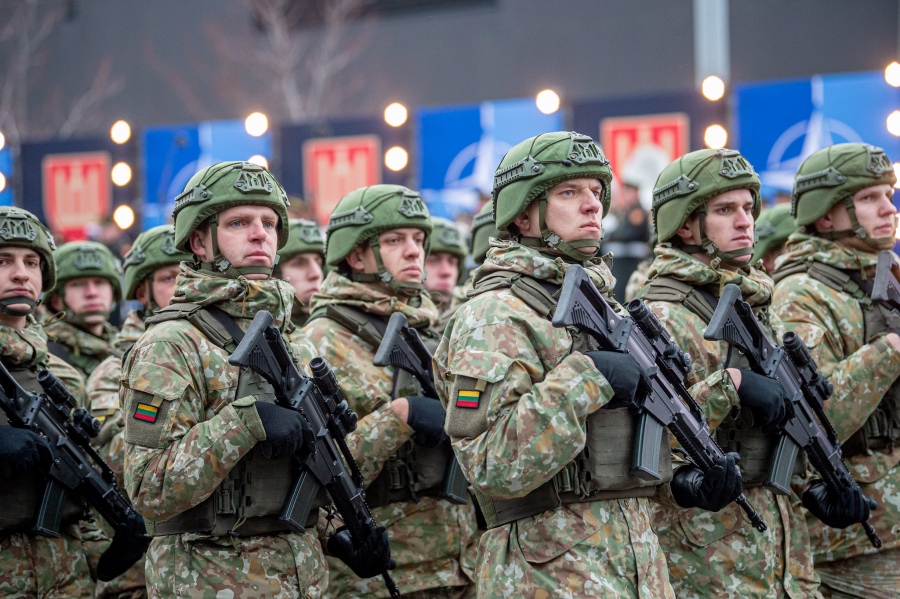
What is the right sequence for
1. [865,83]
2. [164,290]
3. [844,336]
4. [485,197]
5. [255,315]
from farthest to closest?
[485,197] < [865,83] < [164,290] < [844,336] < [255,315]

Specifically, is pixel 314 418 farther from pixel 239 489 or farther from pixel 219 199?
pixel 219 199

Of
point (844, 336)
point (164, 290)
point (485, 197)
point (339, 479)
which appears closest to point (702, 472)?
point (339, 479)

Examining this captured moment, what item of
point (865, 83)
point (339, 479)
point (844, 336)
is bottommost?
point (339, 479)

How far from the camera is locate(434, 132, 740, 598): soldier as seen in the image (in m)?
4.41

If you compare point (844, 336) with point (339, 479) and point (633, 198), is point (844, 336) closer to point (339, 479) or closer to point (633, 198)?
point (339, 479)

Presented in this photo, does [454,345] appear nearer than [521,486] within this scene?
No

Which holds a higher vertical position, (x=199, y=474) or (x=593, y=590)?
(x=199, y=474)

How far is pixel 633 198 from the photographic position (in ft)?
44.6

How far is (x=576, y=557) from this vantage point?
4543 mm

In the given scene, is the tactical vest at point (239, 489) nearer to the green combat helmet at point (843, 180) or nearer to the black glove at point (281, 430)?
the black glove at point (281, 430)

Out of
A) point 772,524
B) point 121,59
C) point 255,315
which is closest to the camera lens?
point 255,315

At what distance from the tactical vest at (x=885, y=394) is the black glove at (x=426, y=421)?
2326mm

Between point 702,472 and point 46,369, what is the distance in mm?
3437

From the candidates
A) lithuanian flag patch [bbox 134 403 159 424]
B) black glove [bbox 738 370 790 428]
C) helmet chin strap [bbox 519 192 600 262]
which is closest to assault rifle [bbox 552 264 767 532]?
helmet chin strap [bbox 519 192 600 262]
